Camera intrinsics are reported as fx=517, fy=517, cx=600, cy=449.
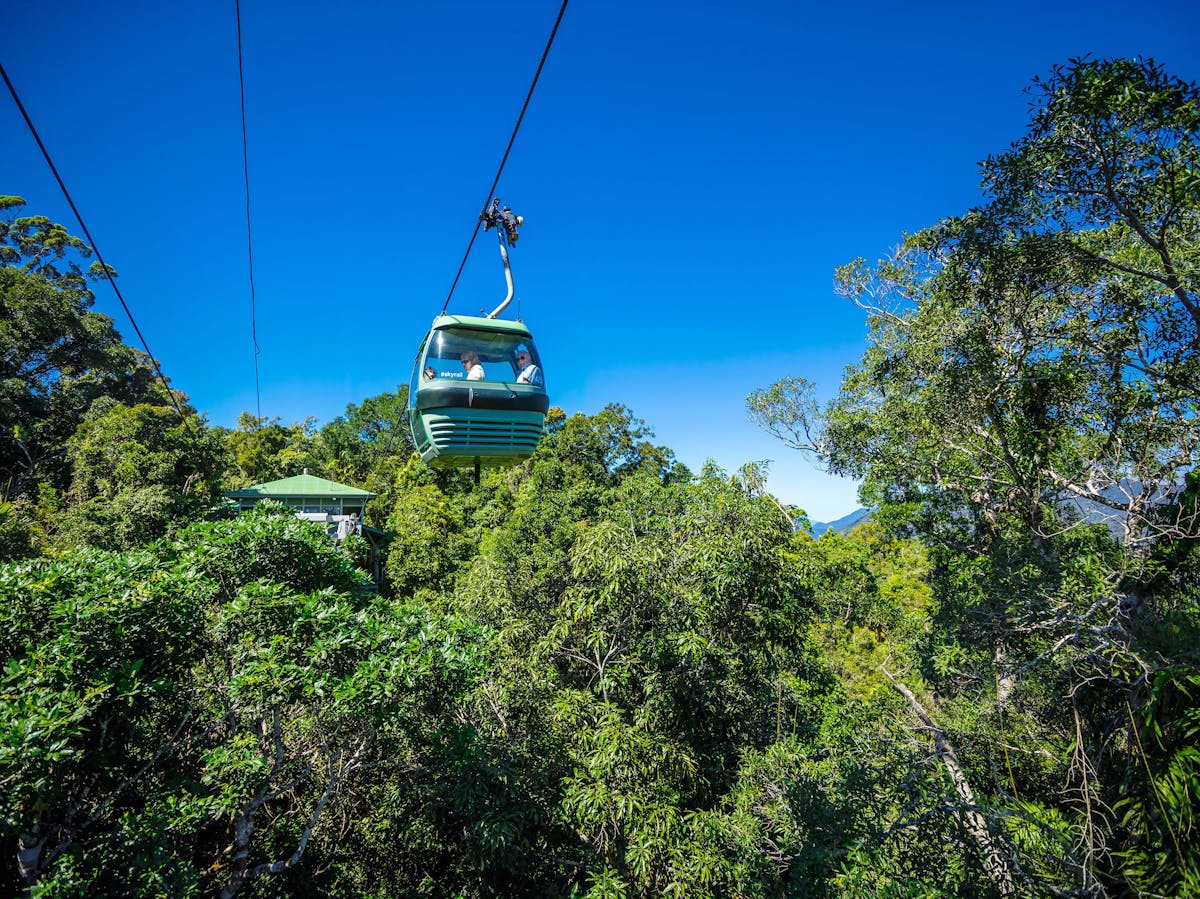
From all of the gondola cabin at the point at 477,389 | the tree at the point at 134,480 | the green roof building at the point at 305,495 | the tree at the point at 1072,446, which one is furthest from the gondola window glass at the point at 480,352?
the green roof building at the point at 305,495

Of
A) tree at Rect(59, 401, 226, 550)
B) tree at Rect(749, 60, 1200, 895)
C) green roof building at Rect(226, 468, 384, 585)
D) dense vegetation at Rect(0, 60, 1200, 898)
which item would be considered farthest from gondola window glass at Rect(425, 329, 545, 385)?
green roof building at Rect(226, 468, 384, 585)

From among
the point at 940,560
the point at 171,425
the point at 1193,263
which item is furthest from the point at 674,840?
the point at 171,425

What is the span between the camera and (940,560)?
33.2 feet

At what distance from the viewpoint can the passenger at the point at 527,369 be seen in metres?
6.24

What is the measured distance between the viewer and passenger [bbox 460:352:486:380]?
5.98 metres

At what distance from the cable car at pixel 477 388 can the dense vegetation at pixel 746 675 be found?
5.76 ft

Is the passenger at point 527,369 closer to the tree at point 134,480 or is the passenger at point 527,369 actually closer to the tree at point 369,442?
the tree at point 134,480

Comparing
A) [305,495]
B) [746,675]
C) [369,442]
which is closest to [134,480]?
[305,495]

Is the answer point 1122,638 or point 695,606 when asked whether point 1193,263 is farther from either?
point 695,606

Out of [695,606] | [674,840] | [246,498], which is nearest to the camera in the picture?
[674,840]

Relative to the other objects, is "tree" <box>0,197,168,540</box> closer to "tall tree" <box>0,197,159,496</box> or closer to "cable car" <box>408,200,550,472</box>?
"tall tree" <box>0,197,159,496</box>

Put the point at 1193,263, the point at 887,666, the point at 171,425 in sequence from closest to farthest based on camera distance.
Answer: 1. the point at 1193,263
2. the point at 887,666
3. the point at 171,425

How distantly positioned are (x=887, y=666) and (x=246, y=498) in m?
20.8

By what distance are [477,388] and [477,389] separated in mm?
12
